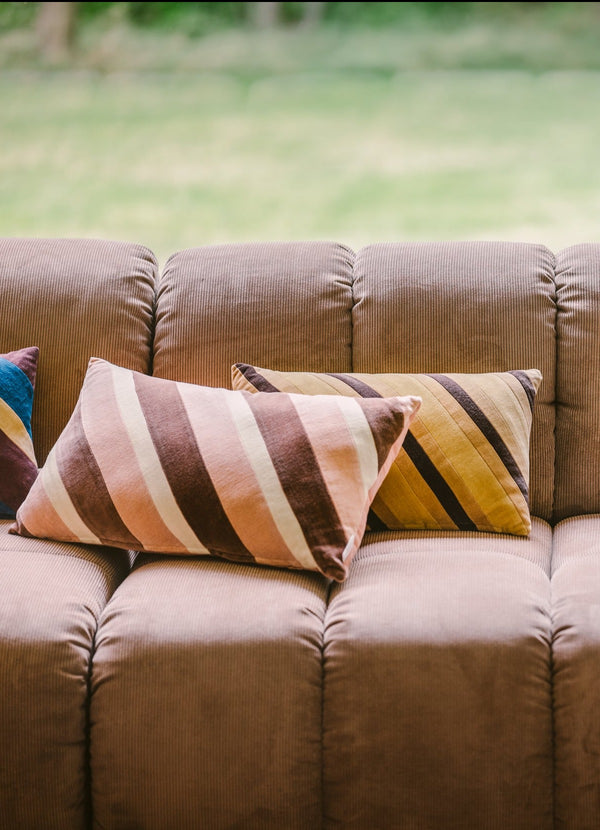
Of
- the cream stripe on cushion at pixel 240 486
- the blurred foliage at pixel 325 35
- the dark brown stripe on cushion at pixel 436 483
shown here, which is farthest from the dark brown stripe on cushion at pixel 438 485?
the blurred foliage at pixel 325 35

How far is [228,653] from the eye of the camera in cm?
141

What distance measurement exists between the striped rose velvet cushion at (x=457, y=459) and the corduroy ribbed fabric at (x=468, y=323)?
0.11m

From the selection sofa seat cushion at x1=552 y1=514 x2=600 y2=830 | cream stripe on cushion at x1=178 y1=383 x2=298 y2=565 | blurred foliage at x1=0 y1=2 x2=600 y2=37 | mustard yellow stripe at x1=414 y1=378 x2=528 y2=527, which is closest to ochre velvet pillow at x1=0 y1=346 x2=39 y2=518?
cream stripe on cushion at x1=178 y1=383 x2=298 y2=565

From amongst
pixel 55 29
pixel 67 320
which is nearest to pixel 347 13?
pixel 55 29

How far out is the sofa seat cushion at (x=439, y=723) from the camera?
138 cm

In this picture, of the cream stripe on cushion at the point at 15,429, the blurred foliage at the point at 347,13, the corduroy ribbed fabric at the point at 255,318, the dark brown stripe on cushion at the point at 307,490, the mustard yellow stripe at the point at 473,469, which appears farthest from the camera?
the blurred foliage at the point at 347,13

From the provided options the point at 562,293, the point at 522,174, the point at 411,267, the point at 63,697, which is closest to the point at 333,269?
the point at 411,267

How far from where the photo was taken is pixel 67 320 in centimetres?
203

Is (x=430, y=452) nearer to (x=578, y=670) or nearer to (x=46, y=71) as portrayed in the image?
(x=578, y=670)

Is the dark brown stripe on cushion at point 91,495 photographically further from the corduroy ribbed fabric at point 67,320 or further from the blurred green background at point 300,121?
the blurred green background at point 300,121

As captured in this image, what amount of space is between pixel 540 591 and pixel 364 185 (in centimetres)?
147

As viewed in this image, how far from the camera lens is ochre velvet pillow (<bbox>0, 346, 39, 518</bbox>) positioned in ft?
6.10

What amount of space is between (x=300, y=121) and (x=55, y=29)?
732mm

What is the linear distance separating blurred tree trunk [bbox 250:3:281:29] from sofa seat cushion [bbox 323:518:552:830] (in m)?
1.81
